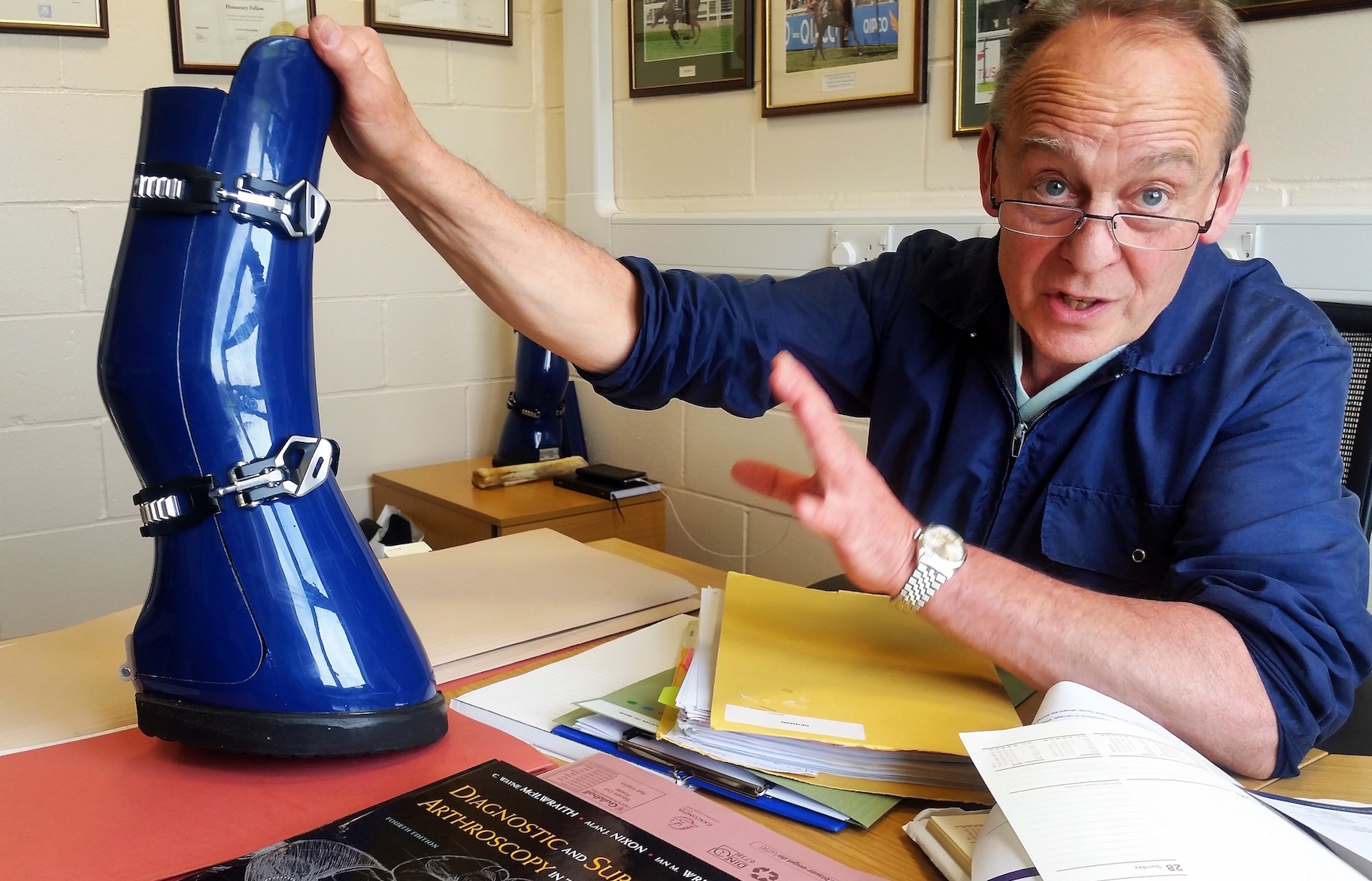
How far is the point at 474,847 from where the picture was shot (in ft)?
2.07

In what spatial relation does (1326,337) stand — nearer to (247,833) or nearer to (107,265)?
(247,833)

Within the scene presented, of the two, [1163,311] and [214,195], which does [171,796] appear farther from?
[1163,311]

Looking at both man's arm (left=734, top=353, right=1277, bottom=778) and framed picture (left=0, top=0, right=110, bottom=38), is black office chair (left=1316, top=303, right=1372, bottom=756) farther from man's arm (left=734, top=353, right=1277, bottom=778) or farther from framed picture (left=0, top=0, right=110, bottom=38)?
framed picture (left=0, top=0, right=110, bottom=38)

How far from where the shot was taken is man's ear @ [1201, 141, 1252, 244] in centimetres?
108

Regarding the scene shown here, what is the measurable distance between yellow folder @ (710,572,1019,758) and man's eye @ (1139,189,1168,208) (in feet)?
1.46

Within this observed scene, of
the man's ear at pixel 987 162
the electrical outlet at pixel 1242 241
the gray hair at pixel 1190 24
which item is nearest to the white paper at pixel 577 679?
the man's ear at pixel 987 162

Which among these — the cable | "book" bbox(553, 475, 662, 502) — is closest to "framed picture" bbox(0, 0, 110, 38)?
"book" bbox(553, 475, 662, 502)

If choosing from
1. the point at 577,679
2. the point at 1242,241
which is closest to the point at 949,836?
the point at 577,679

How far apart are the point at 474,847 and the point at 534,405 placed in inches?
76.4

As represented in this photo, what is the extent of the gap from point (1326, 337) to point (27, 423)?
2272mm

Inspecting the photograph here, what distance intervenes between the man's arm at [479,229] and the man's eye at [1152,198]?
1.70 feet

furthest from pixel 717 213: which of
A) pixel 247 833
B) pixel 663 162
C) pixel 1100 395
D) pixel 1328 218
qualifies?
pixel 247 833

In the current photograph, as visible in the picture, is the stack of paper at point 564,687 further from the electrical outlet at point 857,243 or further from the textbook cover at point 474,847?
the electrical outlet at point 857,243

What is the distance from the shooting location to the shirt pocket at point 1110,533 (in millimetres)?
1058
